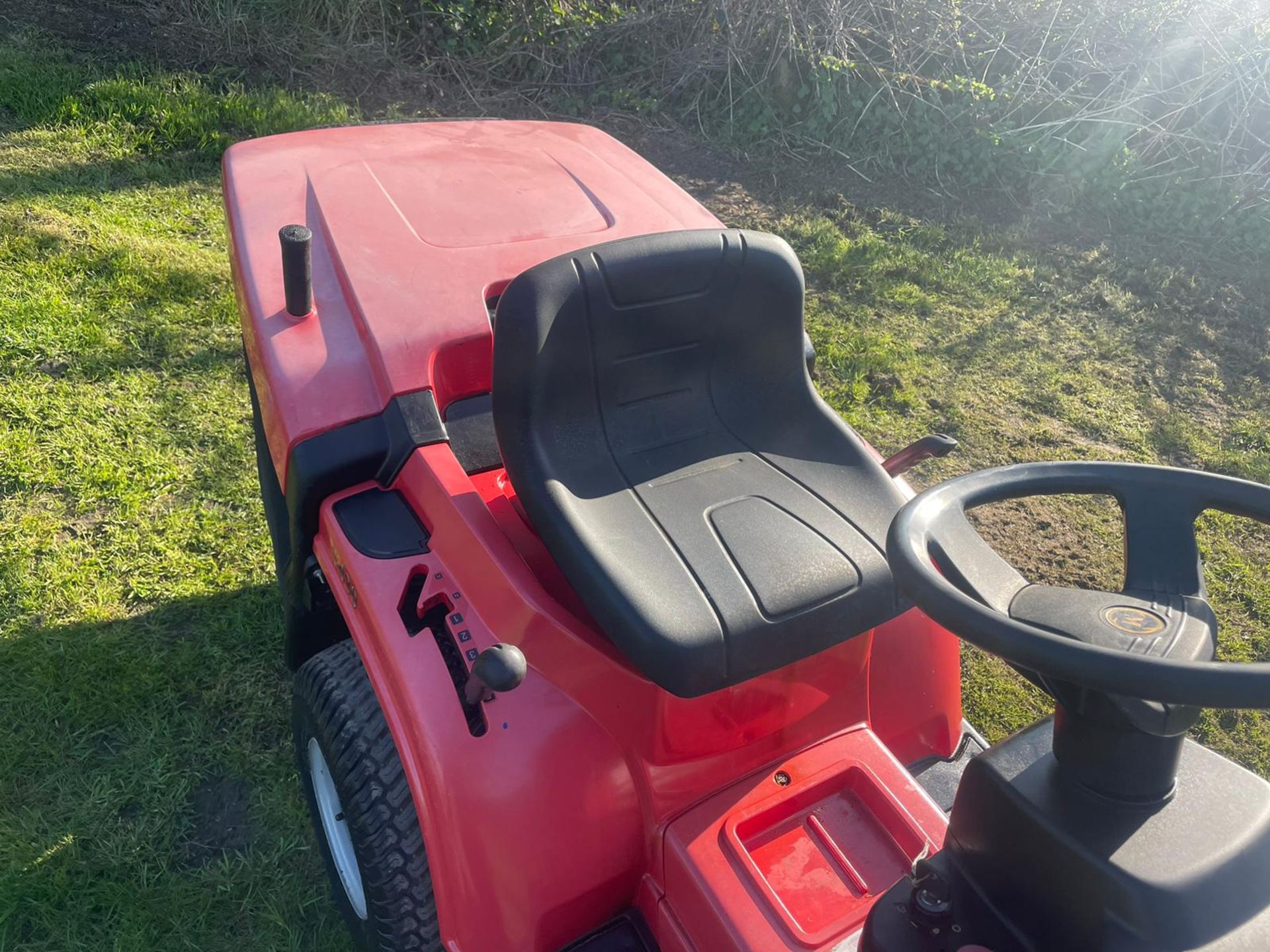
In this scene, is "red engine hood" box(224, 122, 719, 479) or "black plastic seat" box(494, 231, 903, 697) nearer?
"black plastic seat" box(494, 231, 903, 697)

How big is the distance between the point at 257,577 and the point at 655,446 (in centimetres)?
134

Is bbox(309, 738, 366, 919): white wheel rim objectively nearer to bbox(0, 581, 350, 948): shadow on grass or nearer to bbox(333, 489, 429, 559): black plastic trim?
bbox(0, 581, 350, 948): shadow on grass

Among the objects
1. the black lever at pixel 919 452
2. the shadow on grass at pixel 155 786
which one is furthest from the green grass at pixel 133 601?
the black lever at pixel 919 452

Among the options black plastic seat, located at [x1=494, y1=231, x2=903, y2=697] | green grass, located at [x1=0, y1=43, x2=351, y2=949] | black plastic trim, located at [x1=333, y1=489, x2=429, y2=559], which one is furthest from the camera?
green grass, located at [x1=0, y1=43, x2=351, y2=949]

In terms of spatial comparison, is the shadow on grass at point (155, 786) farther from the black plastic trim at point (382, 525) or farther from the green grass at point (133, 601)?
the black plastic trim at point (382, 525)

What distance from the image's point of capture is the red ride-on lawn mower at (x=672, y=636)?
3.37ft

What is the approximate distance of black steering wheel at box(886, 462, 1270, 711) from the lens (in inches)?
33.4

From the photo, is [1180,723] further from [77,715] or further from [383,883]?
[77,715]

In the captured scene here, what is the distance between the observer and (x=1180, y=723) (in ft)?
3.13

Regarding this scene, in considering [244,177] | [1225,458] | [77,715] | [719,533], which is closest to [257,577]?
[77,715]

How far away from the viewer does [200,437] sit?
9.17 ft

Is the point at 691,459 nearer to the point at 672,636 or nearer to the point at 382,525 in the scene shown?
the point at 672,636

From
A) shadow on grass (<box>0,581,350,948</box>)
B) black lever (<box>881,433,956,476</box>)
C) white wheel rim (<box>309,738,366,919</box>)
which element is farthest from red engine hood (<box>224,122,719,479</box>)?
shadow on grass (<box>0,581,350,948</box>)

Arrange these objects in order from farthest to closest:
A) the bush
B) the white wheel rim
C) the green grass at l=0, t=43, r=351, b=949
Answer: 1. the bush
2. the green grass at l=0, t=43, r=351, b=949
3. the white wheel rim
